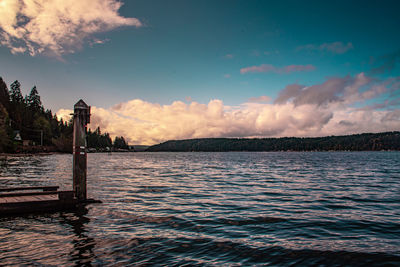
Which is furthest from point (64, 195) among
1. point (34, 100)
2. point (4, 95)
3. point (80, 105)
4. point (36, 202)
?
point (34, 100)

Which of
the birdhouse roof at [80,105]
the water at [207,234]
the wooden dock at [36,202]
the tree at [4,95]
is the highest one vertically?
the tree at [4,95]

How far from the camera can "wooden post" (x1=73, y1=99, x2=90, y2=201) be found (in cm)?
1500

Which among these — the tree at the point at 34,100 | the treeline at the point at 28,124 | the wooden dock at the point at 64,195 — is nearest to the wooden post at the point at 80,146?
the wooden dock at the point at 64,195

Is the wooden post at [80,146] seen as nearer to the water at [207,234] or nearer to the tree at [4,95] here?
the water at [207,234]

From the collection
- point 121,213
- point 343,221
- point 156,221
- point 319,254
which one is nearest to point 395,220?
point 343,221

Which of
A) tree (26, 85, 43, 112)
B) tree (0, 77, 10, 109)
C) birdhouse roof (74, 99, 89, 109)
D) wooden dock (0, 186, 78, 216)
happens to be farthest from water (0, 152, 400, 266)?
tree (26, 85, 43, 112)

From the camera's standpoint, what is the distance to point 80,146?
14992 mm

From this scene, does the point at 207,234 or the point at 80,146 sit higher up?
the point at 80,146

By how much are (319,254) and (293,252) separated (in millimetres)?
797

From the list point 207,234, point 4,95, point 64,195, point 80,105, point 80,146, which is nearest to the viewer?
point 207,234

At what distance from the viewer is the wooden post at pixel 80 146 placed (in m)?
15.0

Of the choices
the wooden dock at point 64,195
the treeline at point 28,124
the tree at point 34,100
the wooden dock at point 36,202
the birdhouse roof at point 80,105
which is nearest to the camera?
the wooden dock at point 36,202

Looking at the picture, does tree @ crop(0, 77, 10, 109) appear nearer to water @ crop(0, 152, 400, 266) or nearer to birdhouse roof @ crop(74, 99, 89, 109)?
birdhouse roof @ crop(74, 99, 89, 109)

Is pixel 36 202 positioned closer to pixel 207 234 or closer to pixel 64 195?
pixel 64 195
